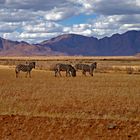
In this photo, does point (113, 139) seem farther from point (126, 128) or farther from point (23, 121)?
point (23, 121)

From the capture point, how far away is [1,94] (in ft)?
90.9

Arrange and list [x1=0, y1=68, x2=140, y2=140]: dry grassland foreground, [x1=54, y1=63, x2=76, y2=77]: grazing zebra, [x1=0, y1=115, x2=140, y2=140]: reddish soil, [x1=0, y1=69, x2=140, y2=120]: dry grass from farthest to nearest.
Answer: [x1=54, y1=63, x2=76, y2=77]: grazing zebra
[x1=0, y1=69, x2=140, y2=120]: dry grass
[x1=0, y1=68, x2=140, y2=140]: dry grassland foreground
[x1=0, y1=115, x2=140, y2=140]: reddish soil

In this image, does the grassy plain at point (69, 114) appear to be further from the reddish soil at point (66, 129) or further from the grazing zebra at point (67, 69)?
the grazing zebra at point (67, 69)

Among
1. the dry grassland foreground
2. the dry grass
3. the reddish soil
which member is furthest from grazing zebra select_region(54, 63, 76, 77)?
the reddish soil

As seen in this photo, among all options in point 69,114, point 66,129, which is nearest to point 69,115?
point 69,114

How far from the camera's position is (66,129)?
15688mm

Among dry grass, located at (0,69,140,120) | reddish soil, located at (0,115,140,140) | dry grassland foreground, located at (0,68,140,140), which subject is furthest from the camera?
dry grass, located at (0,69,140,120)

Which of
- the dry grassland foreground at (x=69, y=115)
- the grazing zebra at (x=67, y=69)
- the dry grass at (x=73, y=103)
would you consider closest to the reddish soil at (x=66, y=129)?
the dry grassland foreground at (x=69, y=115)

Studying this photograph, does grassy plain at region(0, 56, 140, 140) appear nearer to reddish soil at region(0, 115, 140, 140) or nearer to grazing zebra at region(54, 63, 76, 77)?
reddish soil at region(0, 115, 140, 140)

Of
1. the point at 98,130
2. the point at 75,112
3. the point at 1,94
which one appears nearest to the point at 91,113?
the point at 75,112

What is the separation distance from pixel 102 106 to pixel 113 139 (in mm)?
7578

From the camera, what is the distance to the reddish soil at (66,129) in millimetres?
15031

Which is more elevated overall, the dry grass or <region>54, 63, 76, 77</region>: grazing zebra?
<region>54, 63, 76, 77</region>: grazing zebra

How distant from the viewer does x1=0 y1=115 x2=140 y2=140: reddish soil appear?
15.0 m
